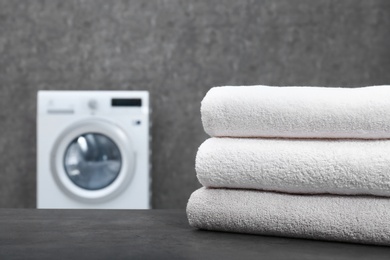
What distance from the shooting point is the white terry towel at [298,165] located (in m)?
0.59

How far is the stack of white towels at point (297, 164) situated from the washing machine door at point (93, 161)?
2.17 meters

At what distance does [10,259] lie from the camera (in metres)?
0.47

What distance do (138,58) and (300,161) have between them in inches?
105

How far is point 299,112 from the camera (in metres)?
0.62

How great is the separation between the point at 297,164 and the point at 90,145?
92.3 inches

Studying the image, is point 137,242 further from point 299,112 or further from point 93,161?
point 93,161

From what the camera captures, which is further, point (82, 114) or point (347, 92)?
point (82, 114)

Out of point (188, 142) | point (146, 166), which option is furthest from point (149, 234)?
point (188, 142)

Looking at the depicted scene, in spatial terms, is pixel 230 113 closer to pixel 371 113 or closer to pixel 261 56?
pixel 371 113

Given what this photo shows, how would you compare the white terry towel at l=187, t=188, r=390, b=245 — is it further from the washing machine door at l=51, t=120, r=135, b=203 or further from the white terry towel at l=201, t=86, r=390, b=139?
the washing machine door at l=51, t=120, r=135, b=203

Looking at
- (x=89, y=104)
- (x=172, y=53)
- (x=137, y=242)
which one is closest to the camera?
(x=137, y=242)

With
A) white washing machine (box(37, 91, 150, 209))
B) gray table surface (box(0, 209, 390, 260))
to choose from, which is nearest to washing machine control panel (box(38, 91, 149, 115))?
white washing machine (box(37, 91, 150, 209))

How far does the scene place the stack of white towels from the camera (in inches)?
23.3

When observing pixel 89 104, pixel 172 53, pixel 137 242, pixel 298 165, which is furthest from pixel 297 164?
pixel 172 53
